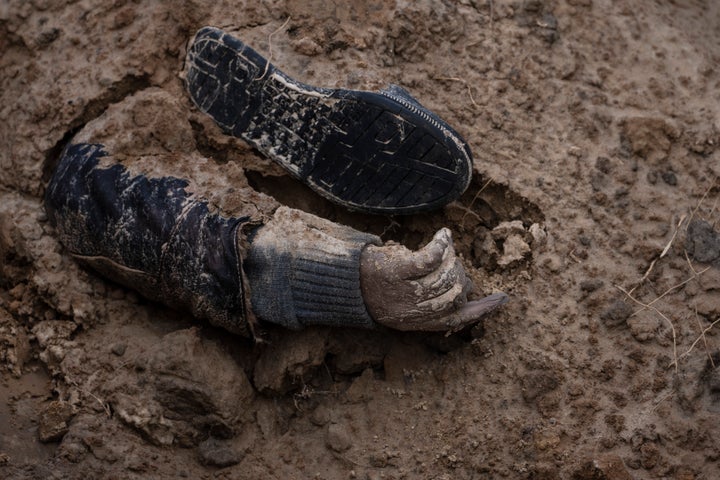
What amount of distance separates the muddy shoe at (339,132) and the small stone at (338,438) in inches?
29.6

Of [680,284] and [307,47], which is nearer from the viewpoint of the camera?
[680,284]

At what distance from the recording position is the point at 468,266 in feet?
11.3

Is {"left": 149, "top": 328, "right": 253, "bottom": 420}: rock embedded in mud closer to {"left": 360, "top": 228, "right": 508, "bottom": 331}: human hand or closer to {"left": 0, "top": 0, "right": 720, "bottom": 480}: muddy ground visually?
{"left": 0, "top": 0, "right": 720, "bottom": 480}: muddy ground

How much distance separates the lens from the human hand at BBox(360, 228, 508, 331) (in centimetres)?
Result: 304

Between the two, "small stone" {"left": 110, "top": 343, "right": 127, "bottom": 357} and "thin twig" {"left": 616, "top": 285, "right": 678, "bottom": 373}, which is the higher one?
"thin twig" {"left": 616, "top": 285, "right": 678, "bottom": 373}

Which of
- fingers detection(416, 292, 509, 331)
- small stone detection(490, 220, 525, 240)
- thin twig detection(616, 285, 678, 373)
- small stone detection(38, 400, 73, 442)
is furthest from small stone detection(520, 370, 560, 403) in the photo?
small stone detection(38, 400, 73, 442)

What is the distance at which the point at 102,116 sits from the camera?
362 cm

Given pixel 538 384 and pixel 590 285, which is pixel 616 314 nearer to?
pixel 590 285

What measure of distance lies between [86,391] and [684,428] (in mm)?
1954

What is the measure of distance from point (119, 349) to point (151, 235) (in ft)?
1.41

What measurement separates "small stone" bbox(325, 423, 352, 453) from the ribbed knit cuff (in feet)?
1.18

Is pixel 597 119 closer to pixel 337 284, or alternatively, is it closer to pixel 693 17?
pixel 693 17

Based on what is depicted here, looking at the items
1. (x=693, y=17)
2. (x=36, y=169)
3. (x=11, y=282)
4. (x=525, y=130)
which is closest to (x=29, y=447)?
(x=11, y=282)

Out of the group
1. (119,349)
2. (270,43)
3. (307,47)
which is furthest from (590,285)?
(119,349)
